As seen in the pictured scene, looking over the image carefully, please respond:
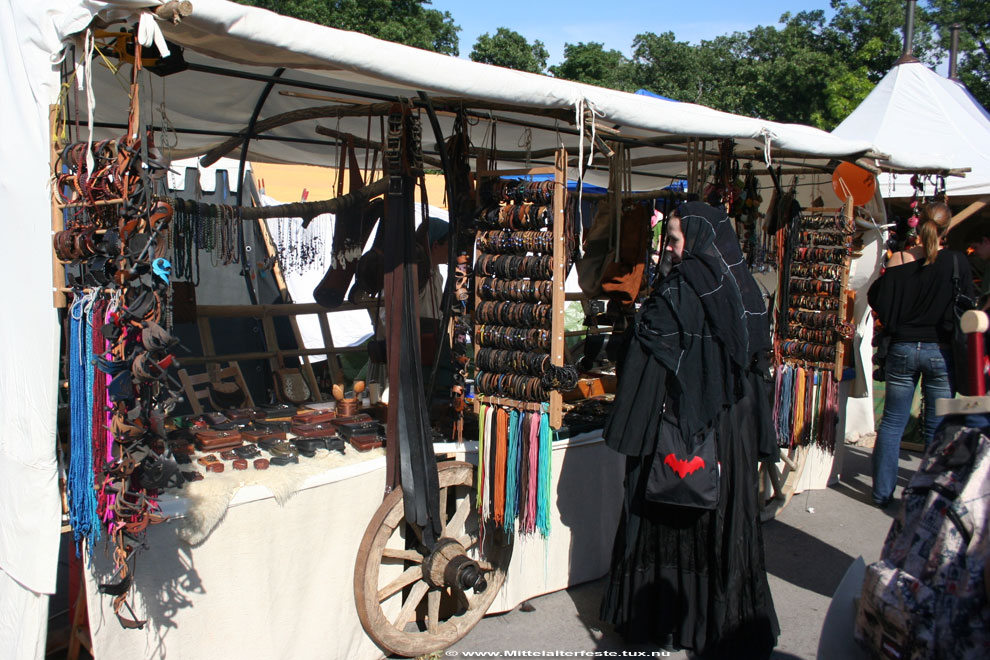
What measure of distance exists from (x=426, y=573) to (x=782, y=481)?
2890 mm

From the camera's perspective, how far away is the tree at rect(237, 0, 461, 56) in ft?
66.7

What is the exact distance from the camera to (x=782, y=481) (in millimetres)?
5004

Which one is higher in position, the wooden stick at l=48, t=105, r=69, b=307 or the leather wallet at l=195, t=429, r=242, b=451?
the wooden stick at l=48, t=105, r=69, b=307

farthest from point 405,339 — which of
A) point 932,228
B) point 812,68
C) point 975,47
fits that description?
point 975,47

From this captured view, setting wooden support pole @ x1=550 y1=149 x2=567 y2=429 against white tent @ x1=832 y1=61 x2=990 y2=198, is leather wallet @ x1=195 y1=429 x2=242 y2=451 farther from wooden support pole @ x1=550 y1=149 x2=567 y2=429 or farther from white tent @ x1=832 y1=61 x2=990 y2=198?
white tent @ x1=832 y1=61 x2=990 y2=198

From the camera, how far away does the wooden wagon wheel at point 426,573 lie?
9.51 feet

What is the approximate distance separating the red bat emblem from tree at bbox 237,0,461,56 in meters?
18.0

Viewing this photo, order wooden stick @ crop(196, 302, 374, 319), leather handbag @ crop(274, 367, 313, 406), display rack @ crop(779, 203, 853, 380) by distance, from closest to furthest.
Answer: leather handbag @ crop(274, 367, 313, 406) < wooden stick @ crop(196, 302, 374, 319) < display rack @ crop(779, 203, 853, 380)

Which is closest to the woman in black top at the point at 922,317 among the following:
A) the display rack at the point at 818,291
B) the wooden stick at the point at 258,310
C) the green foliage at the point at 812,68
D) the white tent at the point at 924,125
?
the display rack at the point at 818,291

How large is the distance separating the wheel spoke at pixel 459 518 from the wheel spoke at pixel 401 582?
0.22 meters

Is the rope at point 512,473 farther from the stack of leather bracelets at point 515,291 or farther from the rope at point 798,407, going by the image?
the rope at point 798,407

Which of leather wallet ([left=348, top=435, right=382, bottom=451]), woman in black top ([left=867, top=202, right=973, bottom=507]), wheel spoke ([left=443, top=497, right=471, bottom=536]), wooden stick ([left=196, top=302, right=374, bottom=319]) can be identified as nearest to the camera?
leather wallet ([left=348, top=435, right=382, bottom=451])

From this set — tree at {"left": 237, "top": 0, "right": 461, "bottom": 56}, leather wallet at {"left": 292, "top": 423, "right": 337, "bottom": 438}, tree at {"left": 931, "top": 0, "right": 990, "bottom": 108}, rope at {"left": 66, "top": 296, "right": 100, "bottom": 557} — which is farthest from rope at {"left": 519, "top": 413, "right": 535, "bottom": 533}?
tree at {"left": 931, "top": 0, "right": 990, "bottom": 108}

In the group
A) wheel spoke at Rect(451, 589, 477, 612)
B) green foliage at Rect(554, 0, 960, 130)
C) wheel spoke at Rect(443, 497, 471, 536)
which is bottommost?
wheel spoke at Rect(451, 589, 477, 612)
